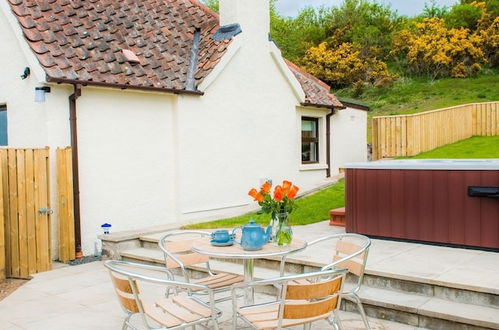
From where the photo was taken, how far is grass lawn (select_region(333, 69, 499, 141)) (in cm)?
2583

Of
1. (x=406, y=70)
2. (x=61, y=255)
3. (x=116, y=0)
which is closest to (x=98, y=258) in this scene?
(x=61, y=255)

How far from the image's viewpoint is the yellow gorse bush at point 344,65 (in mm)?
29844

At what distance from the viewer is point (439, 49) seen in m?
29.0

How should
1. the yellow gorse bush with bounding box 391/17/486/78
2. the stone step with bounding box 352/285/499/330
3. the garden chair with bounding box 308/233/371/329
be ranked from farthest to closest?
1. the yellow gorse bush with bounding box 391/17/486/78
2. the stone step with bounding box 352/285/499/330
3. the garden chair with bounding box 308/233/371/329

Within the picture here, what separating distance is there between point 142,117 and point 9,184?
291 cm

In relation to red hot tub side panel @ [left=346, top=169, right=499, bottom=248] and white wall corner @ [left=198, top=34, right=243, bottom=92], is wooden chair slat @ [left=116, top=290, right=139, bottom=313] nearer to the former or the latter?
red hot tub side panel @ [left=346, top=169, right=499, bottom=248]

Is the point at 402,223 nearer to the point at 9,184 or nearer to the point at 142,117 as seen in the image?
the point at 142,117

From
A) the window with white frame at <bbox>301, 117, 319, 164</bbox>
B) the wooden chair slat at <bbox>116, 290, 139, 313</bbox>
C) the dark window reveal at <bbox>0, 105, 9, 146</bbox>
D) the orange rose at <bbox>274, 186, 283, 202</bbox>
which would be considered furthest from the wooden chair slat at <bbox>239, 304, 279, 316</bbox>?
the window with white frame at <bbox>301, 117, 319, 164</bbox>

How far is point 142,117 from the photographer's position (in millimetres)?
9695

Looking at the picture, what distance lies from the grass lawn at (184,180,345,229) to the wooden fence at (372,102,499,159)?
5.13m

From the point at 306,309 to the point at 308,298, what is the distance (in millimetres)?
87

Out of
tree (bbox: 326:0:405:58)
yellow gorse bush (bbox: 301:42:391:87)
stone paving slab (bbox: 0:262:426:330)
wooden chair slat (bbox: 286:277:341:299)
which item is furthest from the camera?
tree (bbox: 326:0:405:58)

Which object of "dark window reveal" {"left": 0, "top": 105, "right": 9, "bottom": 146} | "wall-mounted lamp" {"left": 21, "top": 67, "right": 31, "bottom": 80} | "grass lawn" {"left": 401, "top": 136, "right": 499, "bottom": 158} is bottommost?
"grass lawn" {"left": 401, "top": 136, "right": 499, "bottom": 158}

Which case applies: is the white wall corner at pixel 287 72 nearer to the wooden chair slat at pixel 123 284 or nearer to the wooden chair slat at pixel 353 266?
the wooden chair slat at pixel 353 266
